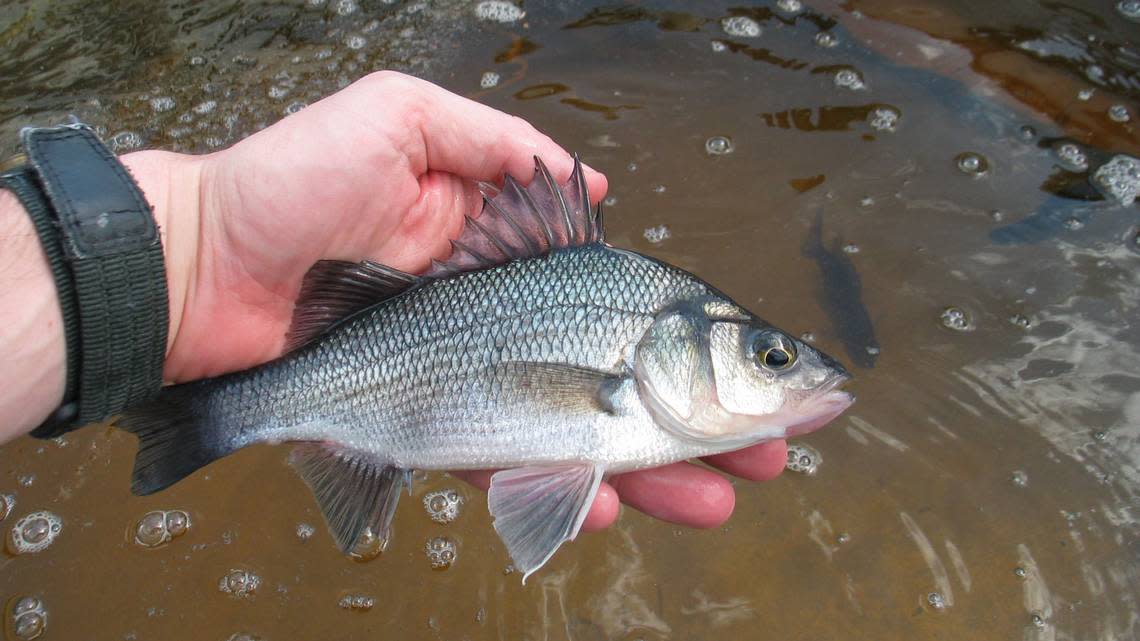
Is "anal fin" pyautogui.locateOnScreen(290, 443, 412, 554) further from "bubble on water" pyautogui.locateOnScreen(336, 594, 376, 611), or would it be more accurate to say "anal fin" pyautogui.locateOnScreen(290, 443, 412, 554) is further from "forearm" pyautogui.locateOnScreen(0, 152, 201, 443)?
"forearm" pyautogui.locateOnScreen(0, 152, 201, 443)

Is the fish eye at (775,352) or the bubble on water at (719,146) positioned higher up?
the fish eye at (775,352)

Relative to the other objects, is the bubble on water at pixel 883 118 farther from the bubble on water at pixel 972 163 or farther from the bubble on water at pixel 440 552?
the bubble on water at pixel 440 552

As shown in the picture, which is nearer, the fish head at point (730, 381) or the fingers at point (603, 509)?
the fish head at point (730, 381)

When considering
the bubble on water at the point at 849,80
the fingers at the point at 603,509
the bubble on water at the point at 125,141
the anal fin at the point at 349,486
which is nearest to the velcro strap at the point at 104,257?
the anal fin at the point at 349,486

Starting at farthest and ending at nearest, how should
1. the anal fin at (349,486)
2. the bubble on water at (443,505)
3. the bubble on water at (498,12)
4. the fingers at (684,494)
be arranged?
the bubble on water at (498,12)
the bubble on water at (443,505)
the fingers at (684,494)
the anal fin at (349,486)

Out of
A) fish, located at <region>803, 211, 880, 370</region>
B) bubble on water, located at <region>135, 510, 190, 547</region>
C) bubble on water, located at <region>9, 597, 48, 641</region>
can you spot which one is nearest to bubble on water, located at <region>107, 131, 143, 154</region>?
bubble on water, located at <region>135, 510, 190, 547</region>
